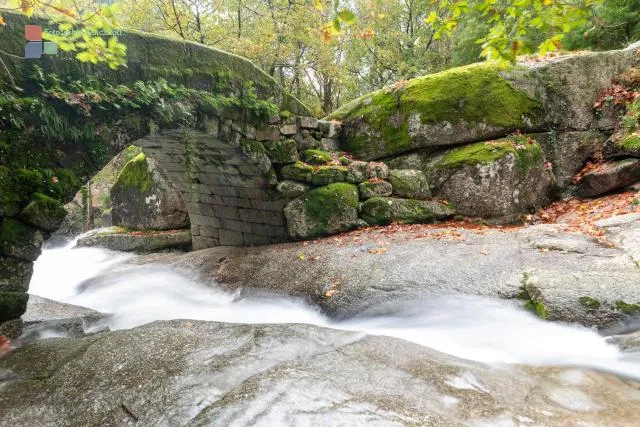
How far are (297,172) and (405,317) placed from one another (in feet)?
12.8

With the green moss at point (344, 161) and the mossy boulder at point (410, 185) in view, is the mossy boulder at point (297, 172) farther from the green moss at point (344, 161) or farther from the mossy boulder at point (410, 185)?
the mossy boulder at point (410, 185)

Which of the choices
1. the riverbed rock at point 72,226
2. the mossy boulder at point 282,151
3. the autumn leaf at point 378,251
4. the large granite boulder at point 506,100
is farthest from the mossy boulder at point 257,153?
the riverbed rock at point 72,226

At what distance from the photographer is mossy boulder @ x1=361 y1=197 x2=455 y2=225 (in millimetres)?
7395

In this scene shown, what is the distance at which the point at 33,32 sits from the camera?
4.33 meters

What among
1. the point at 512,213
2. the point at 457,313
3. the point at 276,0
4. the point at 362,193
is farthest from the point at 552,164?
the point at 276,0

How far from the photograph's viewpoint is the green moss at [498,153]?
7355mm

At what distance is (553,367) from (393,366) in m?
1.34

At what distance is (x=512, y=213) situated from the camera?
7.34m

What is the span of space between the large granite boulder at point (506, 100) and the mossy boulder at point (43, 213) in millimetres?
6193

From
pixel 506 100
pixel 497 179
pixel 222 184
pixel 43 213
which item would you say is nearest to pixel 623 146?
pixel 506 100

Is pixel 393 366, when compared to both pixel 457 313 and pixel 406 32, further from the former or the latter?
pixel 406 32

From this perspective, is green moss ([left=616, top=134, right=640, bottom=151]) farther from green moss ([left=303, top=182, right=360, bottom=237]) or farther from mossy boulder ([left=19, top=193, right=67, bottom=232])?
mossy boulder ([left=19, top=193, right=67, bottom=232])

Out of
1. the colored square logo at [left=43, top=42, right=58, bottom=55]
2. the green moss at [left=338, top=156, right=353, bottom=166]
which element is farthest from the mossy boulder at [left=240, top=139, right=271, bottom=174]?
the colored square logo at [left=43, top=42, right=58, bottom=55]

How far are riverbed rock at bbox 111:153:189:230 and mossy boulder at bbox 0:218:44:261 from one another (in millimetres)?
6137
